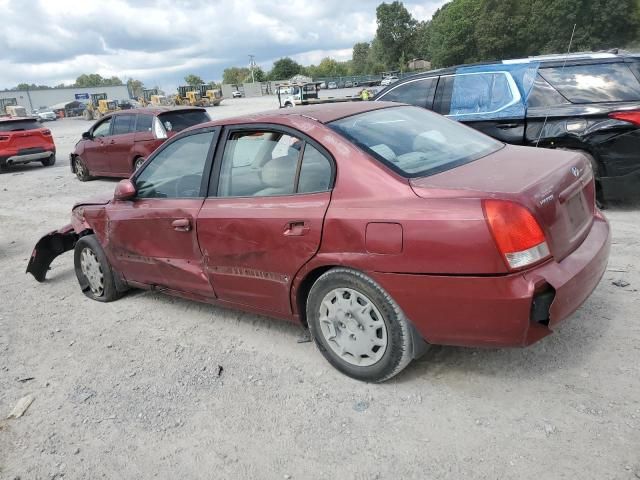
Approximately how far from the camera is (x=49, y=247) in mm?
5246

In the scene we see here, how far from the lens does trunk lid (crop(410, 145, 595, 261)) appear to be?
2.51m

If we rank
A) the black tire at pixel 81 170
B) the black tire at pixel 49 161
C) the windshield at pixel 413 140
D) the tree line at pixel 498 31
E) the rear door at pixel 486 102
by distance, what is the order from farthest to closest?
the tree line at pixel 498 31 → the black tire at pixel 49 161 → the black tire at pixel 81 170 → the rear door at pixel 486 102 → the windshield at pixel 413 140

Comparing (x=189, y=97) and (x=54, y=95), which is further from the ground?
(x=54, y=95)

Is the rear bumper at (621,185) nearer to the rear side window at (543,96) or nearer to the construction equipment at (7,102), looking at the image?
the rear side window at (543,96)

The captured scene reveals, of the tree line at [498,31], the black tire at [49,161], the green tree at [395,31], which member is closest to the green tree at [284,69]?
the tree line at [498,31]

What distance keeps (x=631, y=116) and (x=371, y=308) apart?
13.9 feet

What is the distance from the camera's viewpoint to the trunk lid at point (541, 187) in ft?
8.23

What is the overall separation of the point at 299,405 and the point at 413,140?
5.66ft

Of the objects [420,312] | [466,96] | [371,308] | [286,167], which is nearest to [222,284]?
[286,167]

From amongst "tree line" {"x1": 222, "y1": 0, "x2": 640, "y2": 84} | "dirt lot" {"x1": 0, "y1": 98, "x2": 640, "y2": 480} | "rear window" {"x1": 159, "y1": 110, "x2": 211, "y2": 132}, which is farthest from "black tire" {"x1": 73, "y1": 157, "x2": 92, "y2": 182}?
"tree line" {"x1": 222, "y1": 0, "x2": 640, "y2": 84}

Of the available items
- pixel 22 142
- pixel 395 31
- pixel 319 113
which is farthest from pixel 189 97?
pixel 395 31

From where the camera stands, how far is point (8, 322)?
4566mm

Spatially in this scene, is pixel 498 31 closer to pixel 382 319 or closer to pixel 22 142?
pixel 22 142

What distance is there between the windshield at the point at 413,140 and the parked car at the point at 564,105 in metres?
2.71
